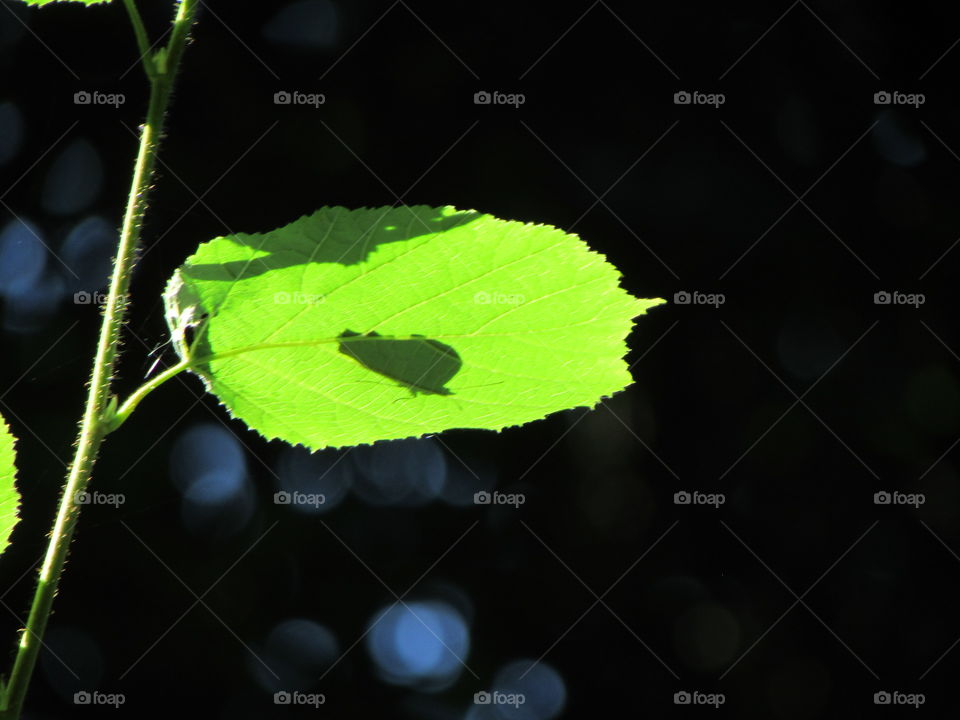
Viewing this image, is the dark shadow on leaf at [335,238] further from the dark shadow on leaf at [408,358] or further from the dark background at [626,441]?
the dark background at [626,441]

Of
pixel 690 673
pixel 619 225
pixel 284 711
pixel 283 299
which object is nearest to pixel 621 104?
pixel 619 225

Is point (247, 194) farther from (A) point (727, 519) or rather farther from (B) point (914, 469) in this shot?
(B) point (914, 469)

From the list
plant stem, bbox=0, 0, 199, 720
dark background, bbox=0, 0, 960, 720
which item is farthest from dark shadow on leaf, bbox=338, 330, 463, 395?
dark background, bbox=0, 0, 960, 720

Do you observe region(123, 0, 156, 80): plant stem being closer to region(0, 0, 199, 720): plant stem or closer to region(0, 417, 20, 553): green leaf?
region(0, 0, 199, 720): plant stem

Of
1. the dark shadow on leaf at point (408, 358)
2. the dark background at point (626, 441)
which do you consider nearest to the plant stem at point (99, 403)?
the dark shadow on leaf at point (408, 358)

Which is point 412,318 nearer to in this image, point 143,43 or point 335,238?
point 335,238
